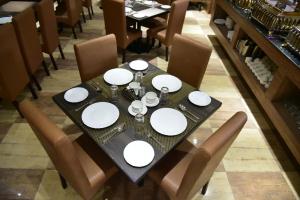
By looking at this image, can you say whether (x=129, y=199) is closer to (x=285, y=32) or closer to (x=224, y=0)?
(x=285, y=32)

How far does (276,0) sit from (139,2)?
1812 mm

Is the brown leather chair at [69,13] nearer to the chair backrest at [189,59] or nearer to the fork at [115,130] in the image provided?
→ the chair backrest at [189,59]

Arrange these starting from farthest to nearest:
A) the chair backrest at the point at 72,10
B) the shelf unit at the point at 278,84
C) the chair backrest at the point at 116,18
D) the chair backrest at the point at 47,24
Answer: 1. the chair backrest at the point at 72,10
2. the chair backrest at the point at 116,18
3. the chair backrest at the point at 47,24
4. the shelf unit at the point at 278,84

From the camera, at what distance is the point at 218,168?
181cm

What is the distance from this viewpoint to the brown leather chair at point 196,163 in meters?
0.89

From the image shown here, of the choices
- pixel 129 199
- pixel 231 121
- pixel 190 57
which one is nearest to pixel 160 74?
pixel 190 57

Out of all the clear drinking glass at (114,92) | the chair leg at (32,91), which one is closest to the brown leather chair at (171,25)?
the clear drinking glass at (114,92)

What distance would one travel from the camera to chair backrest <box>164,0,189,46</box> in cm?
258

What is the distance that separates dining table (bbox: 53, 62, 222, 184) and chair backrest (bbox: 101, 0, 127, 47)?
1200mm

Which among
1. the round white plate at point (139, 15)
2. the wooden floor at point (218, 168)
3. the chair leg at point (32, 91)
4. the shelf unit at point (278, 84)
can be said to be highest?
the round white plate at point (139, 15)

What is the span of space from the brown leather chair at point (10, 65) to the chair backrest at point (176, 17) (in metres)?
1.73

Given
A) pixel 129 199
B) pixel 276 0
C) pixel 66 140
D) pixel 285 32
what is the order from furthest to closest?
pixel 276 0 < pixel 285 32 < pixel 129 199 < pixel 66 140

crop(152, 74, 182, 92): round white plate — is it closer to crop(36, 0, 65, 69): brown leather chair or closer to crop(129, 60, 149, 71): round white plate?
crop(129, 60, 149, 71): round white plate

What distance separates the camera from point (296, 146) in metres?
1.76
